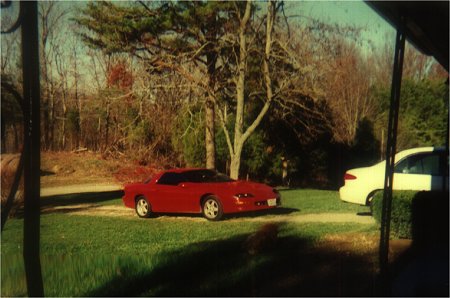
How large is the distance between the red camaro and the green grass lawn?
0.11m

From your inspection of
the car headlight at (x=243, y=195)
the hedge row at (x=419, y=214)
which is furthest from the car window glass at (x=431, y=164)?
the car headlight at (x=243, y=195)

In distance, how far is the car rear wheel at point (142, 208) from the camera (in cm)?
397

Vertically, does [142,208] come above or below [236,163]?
below

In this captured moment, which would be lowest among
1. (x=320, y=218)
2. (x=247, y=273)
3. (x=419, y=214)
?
(x=247, y=273)

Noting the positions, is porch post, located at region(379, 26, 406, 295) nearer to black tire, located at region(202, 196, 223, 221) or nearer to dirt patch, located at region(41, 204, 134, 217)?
black tire, located at region(202, 196, 223, 221)

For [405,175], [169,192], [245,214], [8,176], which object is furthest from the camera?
[405,175]

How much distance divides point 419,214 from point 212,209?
3993mm

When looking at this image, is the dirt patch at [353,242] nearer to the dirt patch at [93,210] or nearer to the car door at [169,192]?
the car door at [169,192]

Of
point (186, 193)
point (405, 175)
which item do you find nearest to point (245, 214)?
point (186, 193)

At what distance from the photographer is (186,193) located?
397cm

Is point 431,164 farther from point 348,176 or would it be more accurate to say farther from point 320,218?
point 320,218

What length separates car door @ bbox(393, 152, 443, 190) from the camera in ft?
21.0

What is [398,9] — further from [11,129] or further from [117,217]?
[11,129]

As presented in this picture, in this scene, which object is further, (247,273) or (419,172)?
(419,172)
